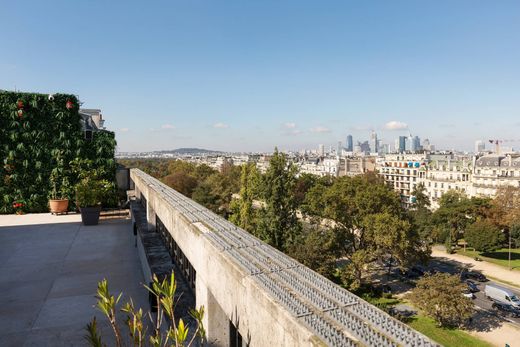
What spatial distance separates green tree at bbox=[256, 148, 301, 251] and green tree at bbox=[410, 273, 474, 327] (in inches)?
411

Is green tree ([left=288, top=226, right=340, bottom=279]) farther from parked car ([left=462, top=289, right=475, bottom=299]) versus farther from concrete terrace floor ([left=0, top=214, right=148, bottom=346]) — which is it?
concrete terrace floor ([left=0, top=214, right=148, bottom=346])

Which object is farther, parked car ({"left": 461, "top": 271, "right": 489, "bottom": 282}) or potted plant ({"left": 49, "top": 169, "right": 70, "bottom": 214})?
parked car ({"left": 461, "top": 271, "right": 489, "bottom": 282})

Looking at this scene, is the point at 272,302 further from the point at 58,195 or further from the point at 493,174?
the point at 493,174

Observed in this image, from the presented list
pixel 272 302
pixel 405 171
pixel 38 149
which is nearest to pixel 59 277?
pixel 272 302

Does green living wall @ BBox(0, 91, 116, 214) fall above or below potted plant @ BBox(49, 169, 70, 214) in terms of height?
above

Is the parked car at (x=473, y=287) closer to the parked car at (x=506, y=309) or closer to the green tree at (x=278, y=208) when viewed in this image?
the parked car at (x=506, y=309)

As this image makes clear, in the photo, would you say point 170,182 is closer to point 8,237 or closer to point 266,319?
point 8,237

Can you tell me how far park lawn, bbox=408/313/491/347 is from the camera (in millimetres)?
19328

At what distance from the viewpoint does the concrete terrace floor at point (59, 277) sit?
721cm

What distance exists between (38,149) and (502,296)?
33630 millimetres

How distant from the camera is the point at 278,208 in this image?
92.1ft

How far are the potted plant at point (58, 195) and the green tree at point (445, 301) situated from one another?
23548 millimetres

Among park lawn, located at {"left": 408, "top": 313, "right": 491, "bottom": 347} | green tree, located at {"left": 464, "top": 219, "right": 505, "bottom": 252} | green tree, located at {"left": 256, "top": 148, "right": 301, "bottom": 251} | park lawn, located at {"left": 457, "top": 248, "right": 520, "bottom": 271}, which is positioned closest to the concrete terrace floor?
green tree, located at {"left": 256, "top": 148, "right": 301, "bottom": 251}

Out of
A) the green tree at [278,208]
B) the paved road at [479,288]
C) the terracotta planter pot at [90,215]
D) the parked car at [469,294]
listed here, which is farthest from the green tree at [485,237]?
the terracotta planter pot at [90,215]
